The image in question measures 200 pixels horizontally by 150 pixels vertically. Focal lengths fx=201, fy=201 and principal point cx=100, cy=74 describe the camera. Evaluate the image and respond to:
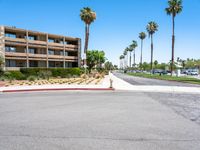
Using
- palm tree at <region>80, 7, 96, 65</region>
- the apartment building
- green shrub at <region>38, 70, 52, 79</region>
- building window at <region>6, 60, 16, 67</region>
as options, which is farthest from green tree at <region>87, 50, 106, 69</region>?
green shrub at <region>38, 70, 52, 79</region>

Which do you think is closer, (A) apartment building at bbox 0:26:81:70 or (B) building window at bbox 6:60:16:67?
(A) apartment building at bbox 0:26:81:70

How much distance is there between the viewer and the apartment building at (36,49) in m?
46.8

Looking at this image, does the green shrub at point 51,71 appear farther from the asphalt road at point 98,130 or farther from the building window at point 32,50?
the asphalt road at point 98,130

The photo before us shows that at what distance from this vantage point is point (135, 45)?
387 feet

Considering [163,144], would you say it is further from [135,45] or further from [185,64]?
[185,64]

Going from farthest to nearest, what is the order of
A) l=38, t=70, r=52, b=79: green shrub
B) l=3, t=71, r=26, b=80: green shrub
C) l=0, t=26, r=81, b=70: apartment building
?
l=0, t=26, r=81, b=70: apartment building
l=38, t=70, r=52, b=79: green shrub
l=3, t=71, r=26, b=80: green shrub

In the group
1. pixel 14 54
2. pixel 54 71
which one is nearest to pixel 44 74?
pixel 54 71

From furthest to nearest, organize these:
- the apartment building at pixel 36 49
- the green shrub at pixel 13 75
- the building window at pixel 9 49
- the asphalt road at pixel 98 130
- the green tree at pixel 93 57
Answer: the green tree at pixel 93 57
the building window at pixel 9 49
the apartment building at pixel 36 49
the green shrub at pixel 13 75
the asphalt road at pixel 98 130

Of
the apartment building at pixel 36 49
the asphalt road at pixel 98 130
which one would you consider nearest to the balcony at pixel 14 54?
the apartment building at pixel 36 49


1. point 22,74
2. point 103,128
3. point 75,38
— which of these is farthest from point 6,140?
point 75,38

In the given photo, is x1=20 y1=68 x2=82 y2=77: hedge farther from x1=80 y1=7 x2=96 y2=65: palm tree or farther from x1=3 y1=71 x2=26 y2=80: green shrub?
x1=80 y1=7 x2=96 y2=65: palm tree

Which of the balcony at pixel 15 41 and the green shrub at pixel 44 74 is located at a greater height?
the balcony at pixel 15 41

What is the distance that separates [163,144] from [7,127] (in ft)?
16.0

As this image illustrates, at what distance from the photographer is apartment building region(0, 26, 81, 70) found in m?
46.8
